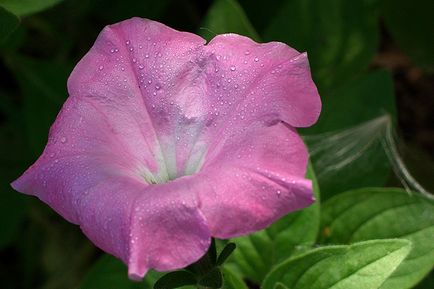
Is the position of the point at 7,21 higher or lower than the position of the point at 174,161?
higher

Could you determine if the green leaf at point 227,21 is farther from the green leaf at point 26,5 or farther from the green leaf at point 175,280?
the green leaf at point 175,280

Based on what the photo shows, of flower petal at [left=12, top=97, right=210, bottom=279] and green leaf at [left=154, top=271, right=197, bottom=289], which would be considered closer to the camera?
flower petal at [left=12, top=97, right=210, bottom=279]

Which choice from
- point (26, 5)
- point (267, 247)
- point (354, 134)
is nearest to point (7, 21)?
point (26, 5)

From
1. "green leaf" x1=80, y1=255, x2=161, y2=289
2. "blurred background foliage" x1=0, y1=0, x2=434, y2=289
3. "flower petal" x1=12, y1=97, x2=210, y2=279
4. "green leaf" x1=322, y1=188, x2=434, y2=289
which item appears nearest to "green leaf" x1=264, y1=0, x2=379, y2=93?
"blurred background foliage" x1=0, y1=0, x2=434, y2=289

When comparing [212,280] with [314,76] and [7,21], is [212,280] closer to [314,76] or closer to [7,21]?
[7,21]

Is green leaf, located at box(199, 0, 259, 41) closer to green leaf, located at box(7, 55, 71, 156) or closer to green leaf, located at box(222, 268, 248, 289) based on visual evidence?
green leaf, located at box(7, 55, 71, 156)
